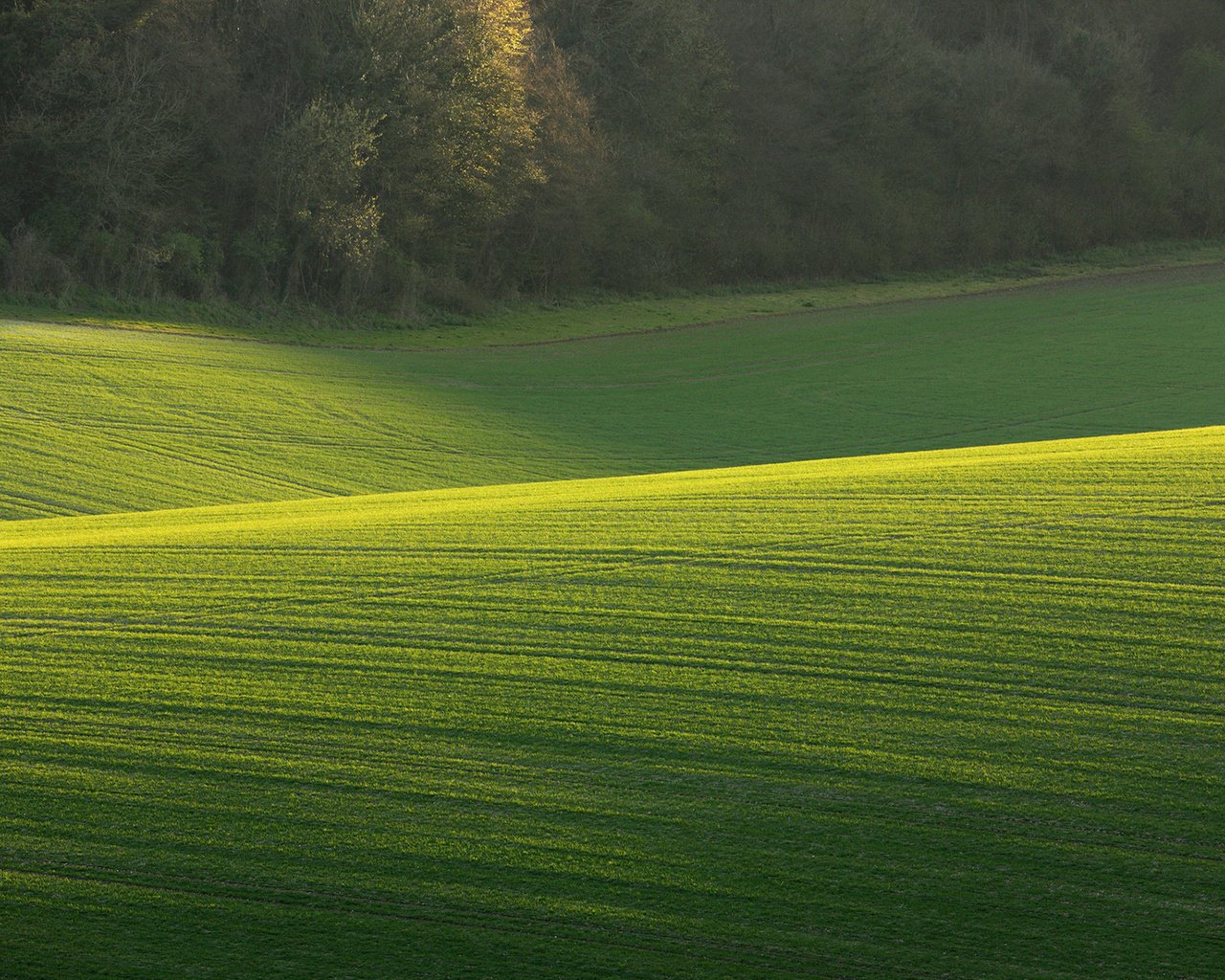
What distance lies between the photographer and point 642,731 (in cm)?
650

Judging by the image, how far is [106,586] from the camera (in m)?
9.37

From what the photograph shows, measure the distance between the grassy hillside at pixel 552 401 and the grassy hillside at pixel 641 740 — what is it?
11.3m

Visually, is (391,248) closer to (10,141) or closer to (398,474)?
(10,141)

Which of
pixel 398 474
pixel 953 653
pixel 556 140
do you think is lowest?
pixel 398 474

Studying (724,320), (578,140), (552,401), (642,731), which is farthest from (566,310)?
(642,731)

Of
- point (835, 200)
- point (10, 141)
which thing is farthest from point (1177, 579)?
point (835, 200)

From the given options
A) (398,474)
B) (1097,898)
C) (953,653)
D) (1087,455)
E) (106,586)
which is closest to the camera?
(1097,898)

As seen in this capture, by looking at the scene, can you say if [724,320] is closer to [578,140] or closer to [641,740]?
[578,140]

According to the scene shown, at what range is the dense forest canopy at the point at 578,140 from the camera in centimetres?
3588

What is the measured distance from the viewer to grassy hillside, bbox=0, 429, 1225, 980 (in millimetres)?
5039

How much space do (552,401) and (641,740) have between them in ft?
80.8

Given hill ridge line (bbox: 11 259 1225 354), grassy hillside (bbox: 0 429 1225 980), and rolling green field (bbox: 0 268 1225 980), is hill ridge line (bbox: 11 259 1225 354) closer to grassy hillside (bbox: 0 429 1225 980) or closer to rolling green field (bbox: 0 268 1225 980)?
rolling green field (bbox: 0 268 1225 980)

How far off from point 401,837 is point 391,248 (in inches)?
1445

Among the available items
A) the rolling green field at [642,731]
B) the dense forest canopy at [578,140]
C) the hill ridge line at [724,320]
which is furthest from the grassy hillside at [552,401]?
the rolling green field at [642,731]
